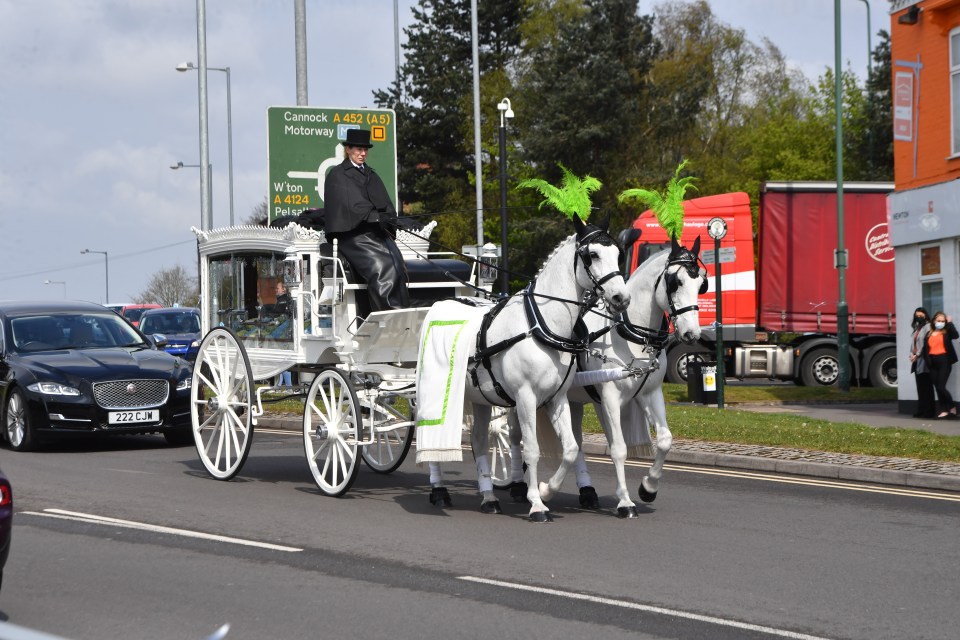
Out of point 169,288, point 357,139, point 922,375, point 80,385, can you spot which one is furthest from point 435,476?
point 169,288

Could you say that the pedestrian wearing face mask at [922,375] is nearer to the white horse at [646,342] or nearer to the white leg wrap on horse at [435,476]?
the white horse at [646,342]

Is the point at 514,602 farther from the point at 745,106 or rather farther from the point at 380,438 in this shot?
the point at 745,106

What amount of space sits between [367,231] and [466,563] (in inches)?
164

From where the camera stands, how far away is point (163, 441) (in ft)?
56.1

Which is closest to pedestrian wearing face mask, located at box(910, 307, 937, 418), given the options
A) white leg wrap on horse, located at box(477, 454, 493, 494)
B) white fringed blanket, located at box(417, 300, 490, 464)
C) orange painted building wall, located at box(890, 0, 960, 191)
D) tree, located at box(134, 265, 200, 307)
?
orange painted building wall, located at box(890, 0, 960, 191)

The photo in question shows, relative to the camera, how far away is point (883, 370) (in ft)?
92.1

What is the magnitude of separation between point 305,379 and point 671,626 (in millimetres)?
7552

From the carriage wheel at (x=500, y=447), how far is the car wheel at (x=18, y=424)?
627cm

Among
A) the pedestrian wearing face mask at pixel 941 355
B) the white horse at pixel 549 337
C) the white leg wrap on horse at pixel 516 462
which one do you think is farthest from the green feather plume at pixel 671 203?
the pedestrian wearing face mask at pixel 941 355

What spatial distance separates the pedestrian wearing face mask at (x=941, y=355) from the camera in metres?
20.4

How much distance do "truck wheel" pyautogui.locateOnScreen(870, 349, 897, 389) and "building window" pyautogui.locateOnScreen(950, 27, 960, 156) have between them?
7.79 m

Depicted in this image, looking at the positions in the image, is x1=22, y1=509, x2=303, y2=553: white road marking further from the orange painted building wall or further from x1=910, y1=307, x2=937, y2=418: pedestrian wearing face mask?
the orange painted building wall

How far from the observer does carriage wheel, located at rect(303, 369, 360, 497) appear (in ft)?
36.1

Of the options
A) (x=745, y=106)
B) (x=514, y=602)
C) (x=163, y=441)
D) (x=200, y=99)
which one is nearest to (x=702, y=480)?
(x=514, y=602)
